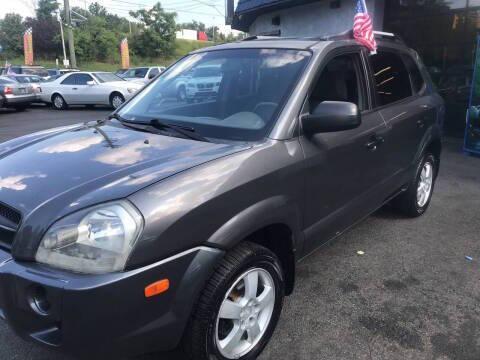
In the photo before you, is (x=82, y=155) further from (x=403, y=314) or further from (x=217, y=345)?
(x=403, y=314)

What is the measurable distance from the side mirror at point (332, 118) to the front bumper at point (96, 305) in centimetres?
112

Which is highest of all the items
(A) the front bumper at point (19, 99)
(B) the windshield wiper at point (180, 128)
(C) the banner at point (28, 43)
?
(C) the banner at point (28, 43)

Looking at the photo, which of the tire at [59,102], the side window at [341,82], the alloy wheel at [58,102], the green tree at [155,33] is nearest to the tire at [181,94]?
the side window at [341,82]

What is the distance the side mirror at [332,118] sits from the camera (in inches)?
103

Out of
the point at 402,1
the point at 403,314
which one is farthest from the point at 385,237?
the point at 402,1

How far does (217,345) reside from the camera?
7.47 feet

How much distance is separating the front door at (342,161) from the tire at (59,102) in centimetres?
1640

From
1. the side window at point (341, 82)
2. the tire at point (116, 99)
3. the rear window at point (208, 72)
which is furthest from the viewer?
the tire at point (116, 99)

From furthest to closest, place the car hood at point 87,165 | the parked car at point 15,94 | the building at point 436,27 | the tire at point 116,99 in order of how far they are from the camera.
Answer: the tire at point 116,99 → the parked car at point 15,94 → the building at point 436,27 → the car hood at point 87,165

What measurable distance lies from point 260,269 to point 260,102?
1.06m

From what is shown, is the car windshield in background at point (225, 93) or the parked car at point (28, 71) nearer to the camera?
the car windshield in background at point (225, 93)

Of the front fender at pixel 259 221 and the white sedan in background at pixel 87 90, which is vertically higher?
the white sedan in background at pixel 87 90

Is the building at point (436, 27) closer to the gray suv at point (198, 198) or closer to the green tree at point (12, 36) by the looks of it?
the gray suv at point (198, 198)

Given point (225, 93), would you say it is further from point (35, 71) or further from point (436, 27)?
point (35, 71)
